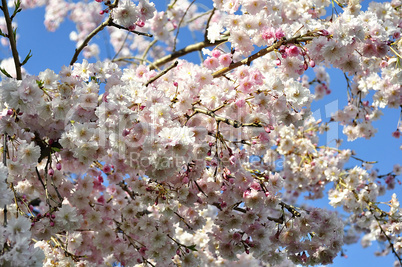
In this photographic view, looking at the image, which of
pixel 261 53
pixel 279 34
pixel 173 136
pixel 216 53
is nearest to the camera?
pixel 173 136

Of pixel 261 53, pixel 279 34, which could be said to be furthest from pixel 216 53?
pixel 279 34

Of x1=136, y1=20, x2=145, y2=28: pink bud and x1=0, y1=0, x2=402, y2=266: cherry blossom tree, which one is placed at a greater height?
x1=136, y1=20, x2=145, y2=28: pink bud

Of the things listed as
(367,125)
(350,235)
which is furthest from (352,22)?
(350,235)

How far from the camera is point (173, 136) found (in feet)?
7.26

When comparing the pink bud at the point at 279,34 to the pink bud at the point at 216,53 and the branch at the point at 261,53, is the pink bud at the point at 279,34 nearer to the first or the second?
the branch at the point at 261,53

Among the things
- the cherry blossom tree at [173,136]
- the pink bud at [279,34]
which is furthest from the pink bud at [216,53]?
the pink bud at [279,34]

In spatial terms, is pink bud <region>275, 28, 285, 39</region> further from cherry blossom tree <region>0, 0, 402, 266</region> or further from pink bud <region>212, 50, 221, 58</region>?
pink bud <region>212, 50, 221, 58</region>

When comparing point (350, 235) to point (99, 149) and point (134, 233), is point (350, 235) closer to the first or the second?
point (134, 233)

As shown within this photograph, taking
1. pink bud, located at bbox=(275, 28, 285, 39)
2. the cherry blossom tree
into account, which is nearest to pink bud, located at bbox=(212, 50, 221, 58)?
the cherry blossom tree

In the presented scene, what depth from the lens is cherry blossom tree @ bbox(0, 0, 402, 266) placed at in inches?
92.4

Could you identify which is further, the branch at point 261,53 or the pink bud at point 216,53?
the pink bud at point 216,53

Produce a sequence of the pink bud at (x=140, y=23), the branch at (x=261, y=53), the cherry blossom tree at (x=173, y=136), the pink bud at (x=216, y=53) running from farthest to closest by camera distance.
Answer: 1. the pink bud at (x=216, y=53)
2. the pink bud at (x=140, y=23)
3. the branch at (x=261, y=53)
4. the cherry blossom tree at (x=173, y=136)

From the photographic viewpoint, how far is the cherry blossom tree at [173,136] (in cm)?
235

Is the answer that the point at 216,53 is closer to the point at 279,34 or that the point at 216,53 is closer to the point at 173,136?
the point at 279,34
